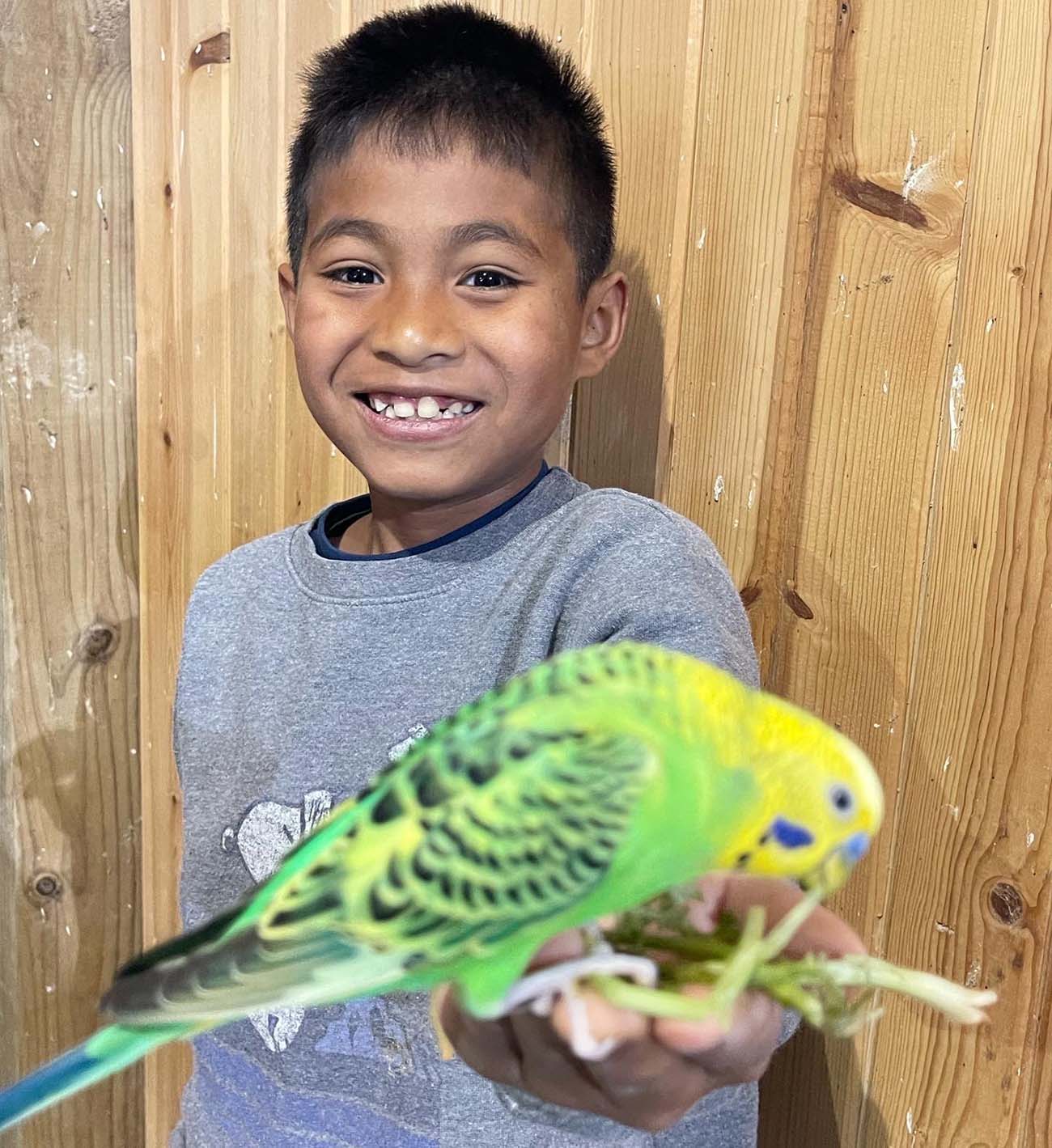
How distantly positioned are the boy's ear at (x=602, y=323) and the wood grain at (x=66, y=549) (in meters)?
0.62

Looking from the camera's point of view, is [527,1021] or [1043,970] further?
[1043,970]

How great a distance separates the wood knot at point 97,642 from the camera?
1.13m

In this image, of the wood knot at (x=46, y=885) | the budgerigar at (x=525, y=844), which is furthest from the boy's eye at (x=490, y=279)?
the wood knot at (x=46, y=885)

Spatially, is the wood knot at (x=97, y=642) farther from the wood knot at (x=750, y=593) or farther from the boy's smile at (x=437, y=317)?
the wood knot at (x=750, y=593)

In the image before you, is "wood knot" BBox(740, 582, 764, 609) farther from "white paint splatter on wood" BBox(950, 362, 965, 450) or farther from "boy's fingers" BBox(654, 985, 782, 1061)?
"boy's fingers" BBox(654, 985, 782, 1061)

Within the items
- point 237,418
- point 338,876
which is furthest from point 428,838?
point 237,418

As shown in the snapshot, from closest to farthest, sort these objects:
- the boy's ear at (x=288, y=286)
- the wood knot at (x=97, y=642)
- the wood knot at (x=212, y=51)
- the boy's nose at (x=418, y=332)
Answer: the boy's nose at (x=418, y=332)
the boy's ear at (x=288, y=286)
the wood knot at (x=212, y=51)
the wood knot at (x=97, y=642)

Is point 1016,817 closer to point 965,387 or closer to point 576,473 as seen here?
point 965,387

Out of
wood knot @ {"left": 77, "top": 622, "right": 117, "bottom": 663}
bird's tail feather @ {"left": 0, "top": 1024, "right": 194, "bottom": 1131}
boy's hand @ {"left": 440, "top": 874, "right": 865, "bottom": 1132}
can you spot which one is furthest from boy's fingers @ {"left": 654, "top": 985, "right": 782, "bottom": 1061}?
wood knot @ {"left": 77, "top": 622, "right": 117, "bottom": 663}

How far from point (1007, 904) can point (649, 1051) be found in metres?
0.37

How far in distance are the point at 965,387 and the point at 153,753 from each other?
3.04 feet

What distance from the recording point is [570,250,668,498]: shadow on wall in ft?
2.64

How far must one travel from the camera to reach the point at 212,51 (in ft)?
3.35

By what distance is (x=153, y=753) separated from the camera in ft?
3.79
